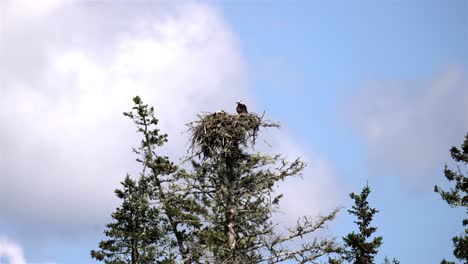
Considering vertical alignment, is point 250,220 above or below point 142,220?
below

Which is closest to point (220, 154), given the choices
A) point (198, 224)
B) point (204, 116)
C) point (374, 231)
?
point (204, 116)

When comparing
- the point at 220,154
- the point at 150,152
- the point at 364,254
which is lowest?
the point at 364,254

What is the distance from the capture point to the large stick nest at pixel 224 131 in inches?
1342

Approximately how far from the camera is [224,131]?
33969mm

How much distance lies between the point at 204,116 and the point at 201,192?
3051mm

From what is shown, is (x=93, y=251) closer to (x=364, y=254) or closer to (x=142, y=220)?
(x=142, y=220)

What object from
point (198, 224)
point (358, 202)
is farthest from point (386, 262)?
point (198, 224)

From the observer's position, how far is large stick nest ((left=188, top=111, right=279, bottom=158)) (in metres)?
34.1

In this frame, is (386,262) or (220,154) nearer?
(220,154)

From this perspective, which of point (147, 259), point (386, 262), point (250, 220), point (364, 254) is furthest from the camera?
point (386, 262)

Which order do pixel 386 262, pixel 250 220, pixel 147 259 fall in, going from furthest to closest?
pixel 386 262
pixel 147 259
pixel 250 220

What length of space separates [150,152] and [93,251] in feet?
16.8

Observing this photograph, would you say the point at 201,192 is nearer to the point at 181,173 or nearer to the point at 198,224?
the point at 181,173

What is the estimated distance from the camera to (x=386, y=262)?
4525cm
